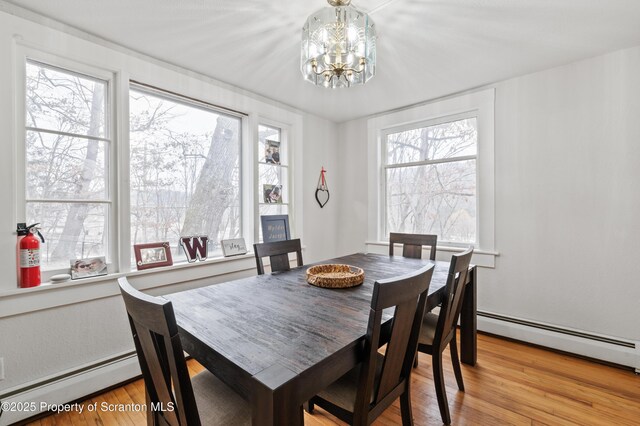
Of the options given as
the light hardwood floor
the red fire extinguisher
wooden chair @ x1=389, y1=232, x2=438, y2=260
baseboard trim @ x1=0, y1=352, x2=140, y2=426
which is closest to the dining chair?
the light hardwood floor

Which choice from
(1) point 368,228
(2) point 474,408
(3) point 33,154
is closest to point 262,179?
(1) point 368,228

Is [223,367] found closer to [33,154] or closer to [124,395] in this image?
[124,395]

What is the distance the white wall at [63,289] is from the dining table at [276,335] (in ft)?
2.96

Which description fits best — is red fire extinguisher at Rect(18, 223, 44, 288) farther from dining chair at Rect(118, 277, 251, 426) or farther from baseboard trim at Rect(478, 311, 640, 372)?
baseboard trim at Rect(478, 311, 640, 372)

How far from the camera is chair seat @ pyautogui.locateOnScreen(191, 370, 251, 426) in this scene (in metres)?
1.05

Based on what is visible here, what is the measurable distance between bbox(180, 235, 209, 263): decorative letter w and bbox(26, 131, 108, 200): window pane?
0.69 meters

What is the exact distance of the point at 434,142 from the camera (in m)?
3.30

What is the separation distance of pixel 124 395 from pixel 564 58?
4212 millimetres

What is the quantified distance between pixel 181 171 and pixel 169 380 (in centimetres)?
203

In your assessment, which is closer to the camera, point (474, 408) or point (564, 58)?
point (474, 408)

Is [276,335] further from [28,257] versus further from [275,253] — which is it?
[28,257]

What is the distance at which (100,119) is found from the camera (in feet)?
6.85

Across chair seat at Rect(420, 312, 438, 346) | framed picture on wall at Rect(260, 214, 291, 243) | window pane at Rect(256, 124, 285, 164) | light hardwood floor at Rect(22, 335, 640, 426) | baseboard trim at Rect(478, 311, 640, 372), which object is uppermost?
window pane at Rect(256, 124, 285, 164)

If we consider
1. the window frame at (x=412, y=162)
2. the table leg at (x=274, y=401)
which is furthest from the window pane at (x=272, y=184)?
the table leg at (x=274, y=401)
